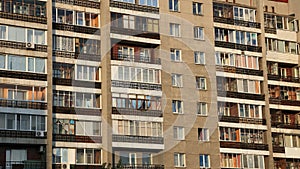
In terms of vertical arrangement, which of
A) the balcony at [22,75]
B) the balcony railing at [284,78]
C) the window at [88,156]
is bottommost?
the window at [88,156]

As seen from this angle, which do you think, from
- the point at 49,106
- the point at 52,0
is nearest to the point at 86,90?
the point at 49,106

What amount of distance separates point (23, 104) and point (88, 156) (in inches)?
277

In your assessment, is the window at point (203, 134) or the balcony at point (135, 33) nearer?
the balcony at point (135, 33)

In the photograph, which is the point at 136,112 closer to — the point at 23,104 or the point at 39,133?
the point at 39,133

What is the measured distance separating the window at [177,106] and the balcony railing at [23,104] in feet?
41.0

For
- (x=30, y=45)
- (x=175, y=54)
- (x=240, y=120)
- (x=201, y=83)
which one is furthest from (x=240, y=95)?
(x=30, y=45)

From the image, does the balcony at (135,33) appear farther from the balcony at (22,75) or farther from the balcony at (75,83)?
the balcony at (22,75)

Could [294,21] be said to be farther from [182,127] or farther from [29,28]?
[29,28]

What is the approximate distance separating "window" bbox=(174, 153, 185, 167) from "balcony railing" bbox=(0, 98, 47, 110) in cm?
1279

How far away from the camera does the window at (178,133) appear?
6044 cm

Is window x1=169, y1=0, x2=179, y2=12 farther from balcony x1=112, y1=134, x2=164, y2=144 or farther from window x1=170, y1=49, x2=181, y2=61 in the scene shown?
balcony x1=112, y1=134, x2=164, y2=144

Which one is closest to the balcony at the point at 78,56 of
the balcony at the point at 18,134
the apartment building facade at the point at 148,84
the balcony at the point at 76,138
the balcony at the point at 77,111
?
the apartment building facade at the point at 148,84

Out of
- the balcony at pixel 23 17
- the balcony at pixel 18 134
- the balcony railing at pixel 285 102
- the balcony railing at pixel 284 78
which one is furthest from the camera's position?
the balcony railing at pixel 284 78

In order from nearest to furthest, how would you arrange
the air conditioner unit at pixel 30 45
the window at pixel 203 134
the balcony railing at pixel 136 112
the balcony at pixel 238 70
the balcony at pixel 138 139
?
the air conditioner unit at pixel 30 45
the balcony at pixel 138 139
the balcony railing at pixel 136 112
the window at pixel 203 134
the balcony at pixel 238 70
